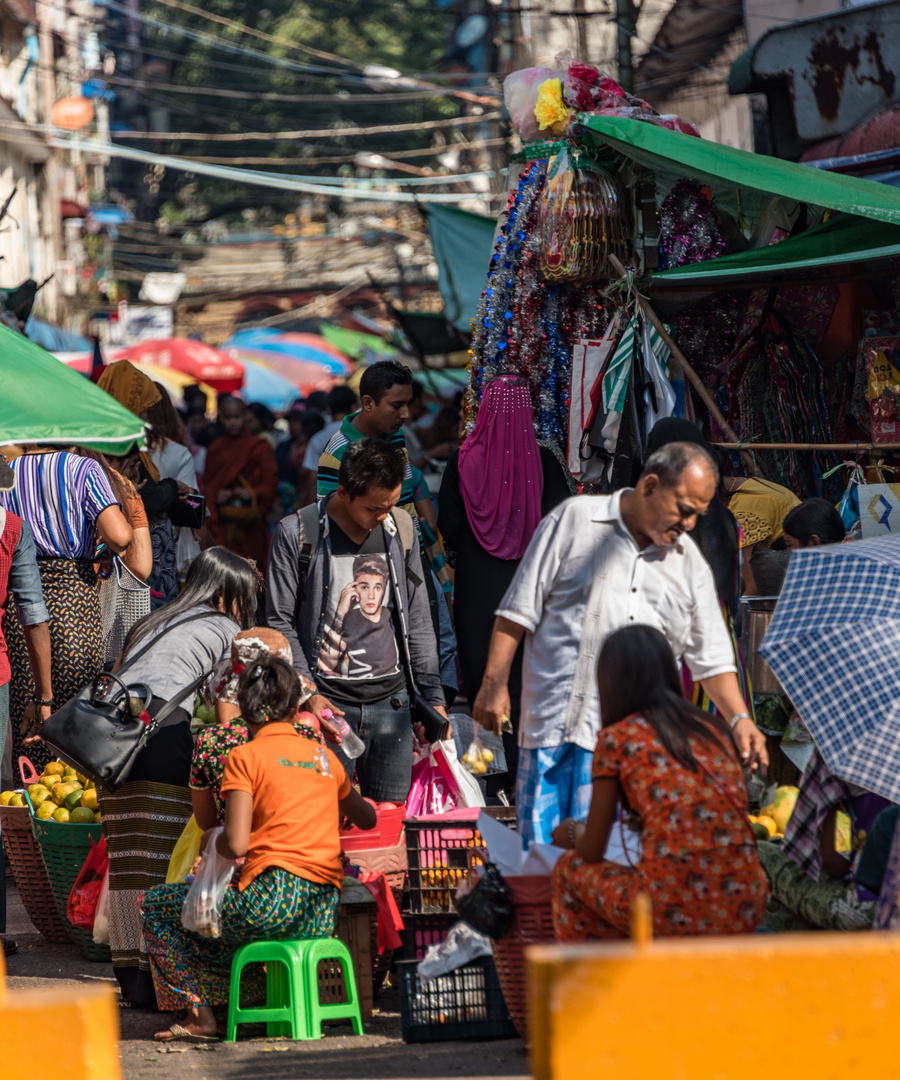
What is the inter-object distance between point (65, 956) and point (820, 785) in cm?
324

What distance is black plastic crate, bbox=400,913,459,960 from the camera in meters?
4.70

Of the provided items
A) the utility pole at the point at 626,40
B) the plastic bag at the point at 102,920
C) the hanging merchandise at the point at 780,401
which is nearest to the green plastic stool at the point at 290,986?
the plastic bag at the point at 102,920

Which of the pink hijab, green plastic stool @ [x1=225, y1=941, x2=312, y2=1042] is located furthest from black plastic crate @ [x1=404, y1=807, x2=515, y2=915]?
the pink hijab

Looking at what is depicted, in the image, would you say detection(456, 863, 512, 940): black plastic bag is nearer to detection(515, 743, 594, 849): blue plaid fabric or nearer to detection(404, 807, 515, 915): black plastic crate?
detection(515, 743, 594, 849): blue plaid fabric

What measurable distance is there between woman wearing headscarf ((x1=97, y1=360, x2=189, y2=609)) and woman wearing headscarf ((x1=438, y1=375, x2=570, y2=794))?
2228mm

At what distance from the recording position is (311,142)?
39906 mm

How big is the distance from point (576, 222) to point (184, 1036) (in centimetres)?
393

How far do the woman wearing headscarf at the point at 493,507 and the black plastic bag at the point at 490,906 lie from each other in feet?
7.98

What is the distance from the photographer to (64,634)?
21.0 feet

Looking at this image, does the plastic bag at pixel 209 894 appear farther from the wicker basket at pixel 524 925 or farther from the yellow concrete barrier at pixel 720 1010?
the yellow concrete barrier at pixel 720 1010

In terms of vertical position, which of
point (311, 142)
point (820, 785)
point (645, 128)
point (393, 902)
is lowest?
point (393, 902)

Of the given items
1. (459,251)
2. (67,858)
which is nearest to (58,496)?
(67,858)

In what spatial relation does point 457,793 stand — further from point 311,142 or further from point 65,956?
point 311,142

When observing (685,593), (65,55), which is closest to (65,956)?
(685,593)
